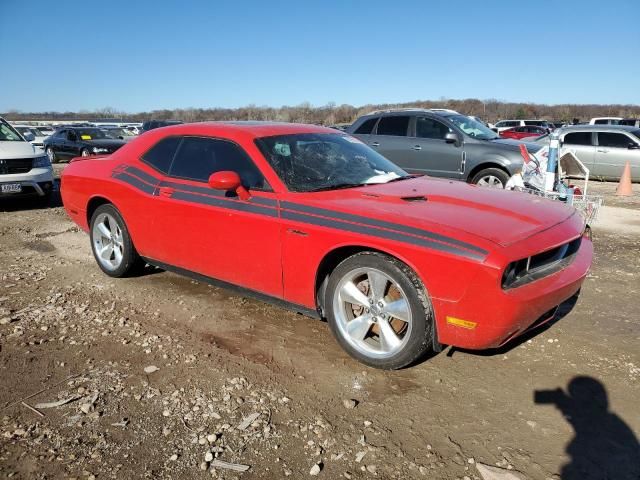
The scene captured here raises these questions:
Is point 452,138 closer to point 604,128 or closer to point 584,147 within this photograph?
point 584,147

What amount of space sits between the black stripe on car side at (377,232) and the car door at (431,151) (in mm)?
6270

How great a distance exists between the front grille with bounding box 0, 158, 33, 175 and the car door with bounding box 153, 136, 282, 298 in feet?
19.0

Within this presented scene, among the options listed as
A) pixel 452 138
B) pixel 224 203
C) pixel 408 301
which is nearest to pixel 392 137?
pixel 452 138

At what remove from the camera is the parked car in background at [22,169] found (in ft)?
28.6

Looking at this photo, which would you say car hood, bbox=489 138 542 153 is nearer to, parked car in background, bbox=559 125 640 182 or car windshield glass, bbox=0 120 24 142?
parked car in background, bbox=559 125 640 182

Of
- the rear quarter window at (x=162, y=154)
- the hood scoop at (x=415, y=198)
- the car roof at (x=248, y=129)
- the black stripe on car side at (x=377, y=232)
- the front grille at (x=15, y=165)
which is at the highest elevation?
the car roof at (x=248, y=129)

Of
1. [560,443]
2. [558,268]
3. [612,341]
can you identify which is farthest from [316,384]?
[612,341]

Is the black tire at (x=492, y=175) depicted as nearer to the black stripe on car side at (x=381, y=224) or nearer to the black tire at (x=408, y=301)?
the black stripe on car side at (x=381, y=224)

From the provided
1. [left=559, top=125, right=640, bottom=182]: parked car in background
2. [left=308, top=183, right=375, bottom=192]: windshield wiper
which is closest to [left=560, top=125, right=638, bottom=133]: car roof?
[left=559, top=125, right=640, bottom=182]: parked car in background

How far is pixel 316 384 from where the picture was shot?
315cm

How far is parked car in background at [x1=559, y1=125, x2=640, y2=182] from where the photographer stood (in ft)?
41.4

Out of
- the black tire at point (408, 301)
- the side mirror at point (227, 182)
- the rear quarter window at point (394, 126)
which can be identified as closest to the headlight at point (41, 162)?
the rear quarter window at point (394, 126)

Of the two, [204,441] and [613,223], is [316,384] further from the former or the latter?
[613,223]

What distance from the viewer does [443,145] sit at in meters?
9.27
